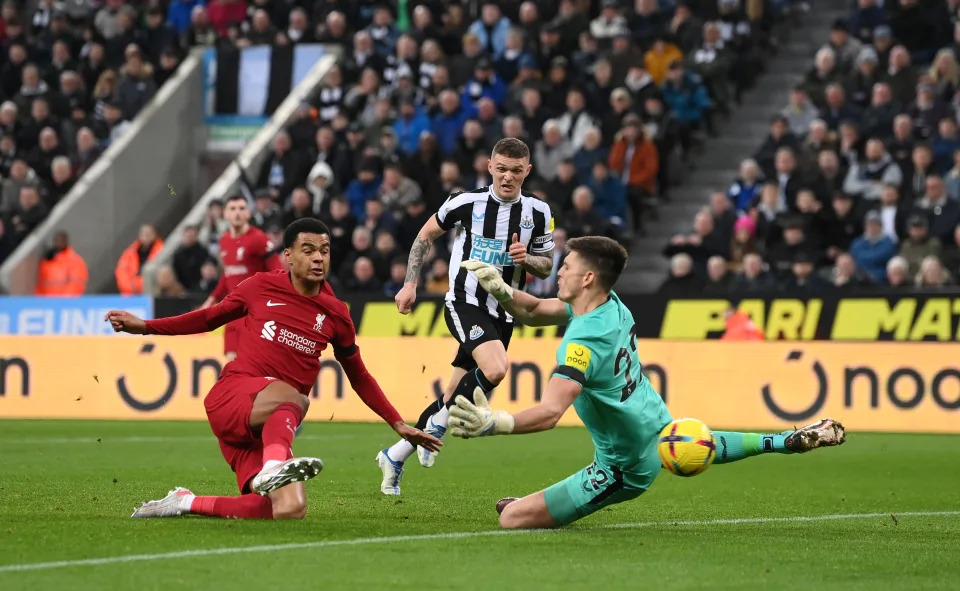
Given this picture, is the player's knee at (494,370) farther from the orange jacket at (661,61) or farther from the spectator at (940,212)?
the orange jacket at (661,61)

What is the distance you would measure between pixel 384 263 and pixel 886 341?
6.61 m

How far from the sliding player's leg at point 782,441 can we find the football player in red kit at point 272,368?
1.46m

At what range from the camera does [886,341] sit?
16672 millimetres

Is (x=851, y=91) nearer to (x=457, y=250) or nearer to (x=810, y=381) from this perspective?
(x=810, y=381)

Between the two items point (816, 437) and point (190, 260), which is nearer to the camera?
point (816, 437)

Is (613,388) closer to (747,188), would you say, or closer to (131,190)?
(747,188)

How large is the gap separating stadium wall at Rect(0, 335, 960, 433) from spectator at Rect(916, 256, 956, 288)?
4.19 ft

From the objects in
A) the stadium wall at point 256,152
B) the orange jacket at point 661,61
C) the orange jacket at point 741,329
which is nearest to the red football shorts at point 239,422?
the orange jacket at point 741,329

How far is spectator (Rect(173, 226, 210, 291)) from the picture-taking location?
22.0 m

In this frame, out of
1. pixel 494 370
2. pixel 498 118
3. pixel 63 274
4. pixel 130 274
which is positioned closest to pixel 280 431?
pixel 494 370

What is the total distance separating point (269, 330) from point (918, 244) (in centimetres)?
1098

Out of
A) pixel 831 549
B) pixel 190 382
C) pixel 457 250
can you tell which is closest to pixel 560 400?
pixel 831 549

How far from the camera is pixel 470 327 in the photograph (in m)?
10.5

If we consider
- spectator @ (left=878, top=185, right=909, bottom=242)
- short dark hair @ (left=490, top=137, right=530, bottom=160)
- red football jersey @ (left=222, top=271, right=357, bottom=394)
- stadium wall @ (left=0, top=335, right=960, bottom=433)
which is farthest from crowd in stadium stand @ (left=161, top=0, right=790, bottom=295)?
red football jersey @ (left=222, top=271, right=357, bottom=394)
